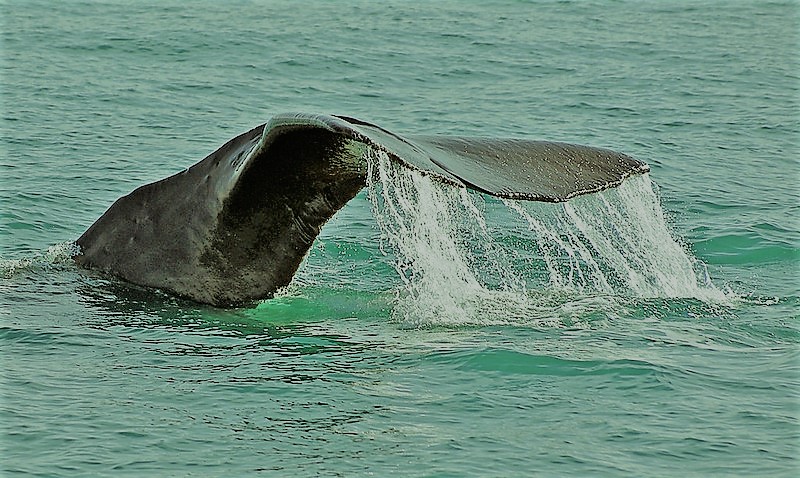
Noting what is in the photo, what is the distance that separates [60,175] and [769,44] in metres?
13.3

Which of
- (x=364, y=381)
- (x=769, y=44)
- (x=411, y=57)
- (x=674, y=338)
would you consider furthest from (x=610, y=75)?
(x=364, y=381)

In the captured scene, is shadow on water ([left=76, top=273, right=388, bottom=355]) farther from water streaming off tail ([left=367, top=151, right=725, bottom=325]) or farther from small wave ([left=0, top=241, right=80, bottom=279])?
water streaming off tail ([left=367, top=151, right=725, bottom=325])

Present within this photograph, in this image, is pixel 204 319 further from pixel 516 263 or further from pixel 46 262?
pixel 516 263

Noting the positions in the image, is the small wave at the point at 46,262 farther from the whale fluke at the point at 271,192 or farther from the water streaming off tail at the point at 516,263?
the water streaming off tail at the point at 516,263

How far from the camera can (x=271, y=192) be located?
6.03m

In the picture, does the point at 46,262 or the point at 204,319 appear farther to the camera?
the point at 46,262

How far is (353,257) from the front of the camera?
8930mm

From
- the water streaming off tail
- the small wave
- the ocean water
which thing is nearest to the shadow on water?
the ocean water

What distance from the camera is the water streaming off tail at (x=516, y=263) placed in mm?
6168

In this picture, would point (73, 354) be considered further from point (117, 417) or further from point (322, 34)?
point (322, 34)

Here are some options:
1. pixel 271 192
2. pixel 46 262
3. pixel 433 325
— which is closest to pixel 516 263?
pixel 433 325

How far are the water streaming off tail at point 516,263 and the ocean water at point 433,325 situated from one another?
2 centimetres

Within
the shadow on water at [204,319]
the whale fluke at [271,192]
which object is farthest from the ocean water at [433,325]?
the whale fluke at [271,192]

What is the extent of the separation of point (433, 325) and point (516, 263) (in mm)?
2059
